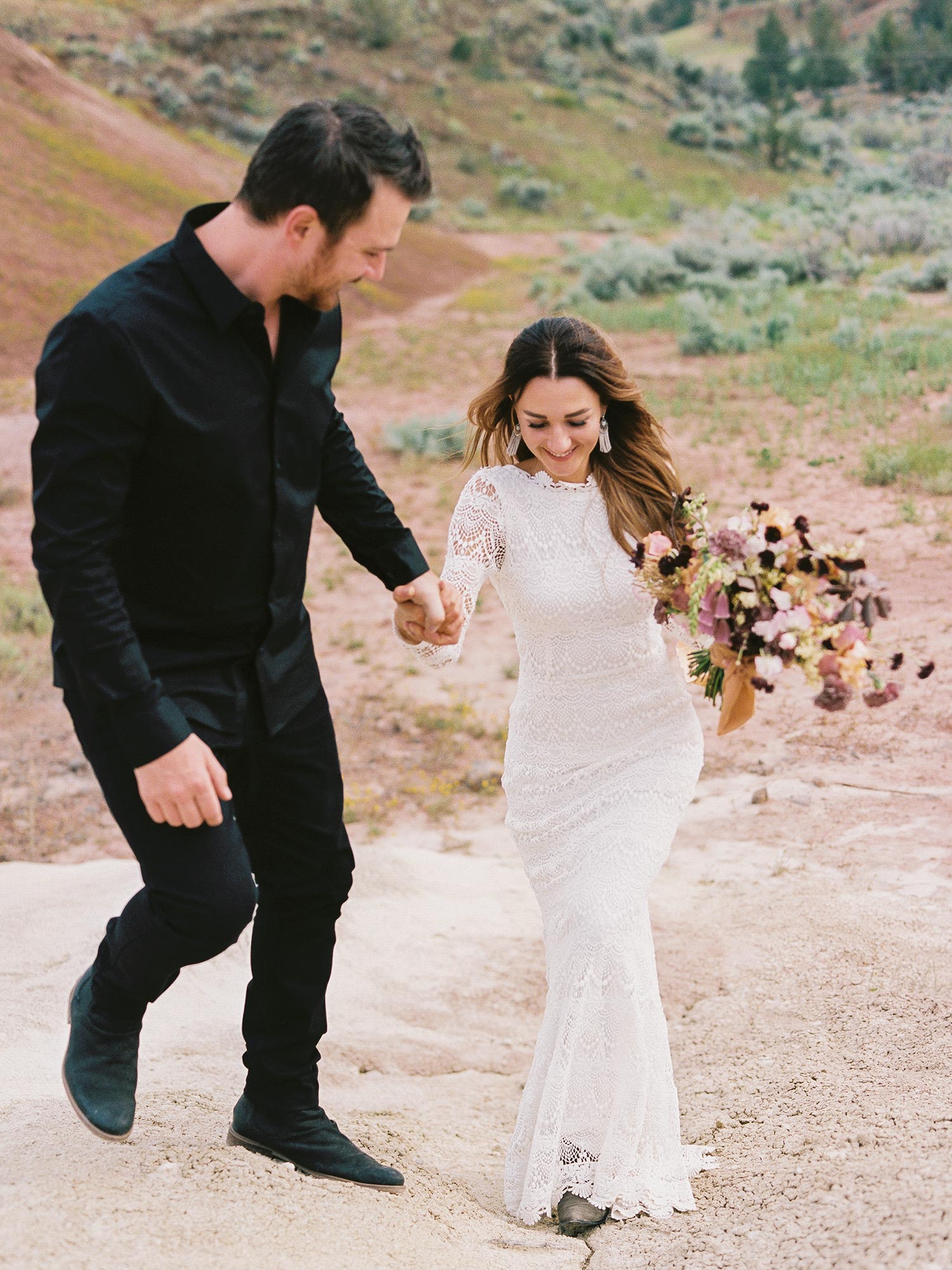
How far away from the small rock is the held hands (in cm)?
381

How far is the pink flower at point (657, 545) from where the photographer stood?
362 centimetres

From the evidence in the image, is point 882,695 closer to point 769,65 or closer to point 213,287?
point 213,287

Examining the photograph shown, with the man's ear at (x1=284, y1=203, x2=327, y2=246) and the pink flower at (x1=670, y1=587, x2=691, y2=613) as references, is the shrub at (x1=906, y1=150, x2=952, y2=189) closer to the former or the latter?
the pink flower at (x1=670, y1=587, x2=691, y2=613)

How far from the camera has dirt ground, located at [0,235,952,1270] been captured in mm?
3084

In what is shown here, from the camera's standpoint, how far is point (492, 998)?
203 inches

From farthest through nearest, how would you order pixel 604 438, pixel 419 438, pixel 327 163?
pixel 419 438, pixel 604 438, pixel 327 163

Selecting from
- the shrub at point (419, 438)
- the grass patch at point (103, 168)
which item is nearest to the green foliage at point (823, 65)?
the grass patch at point (103, 168)

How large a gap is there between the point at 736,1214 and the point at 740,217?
3001cm

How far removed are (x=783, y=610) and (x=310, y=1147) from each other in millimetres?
1751

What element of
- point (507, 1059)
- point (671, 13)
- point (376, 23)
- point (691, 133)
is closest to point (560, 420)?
point (507, 1059)

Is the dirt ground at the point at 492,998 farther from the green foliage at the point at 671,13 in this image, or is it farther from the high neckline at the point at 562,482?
the green foliage at the point at 671,13

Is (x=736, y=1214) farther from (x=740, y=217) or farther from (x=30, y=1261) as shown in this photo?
(x=740, y=217)

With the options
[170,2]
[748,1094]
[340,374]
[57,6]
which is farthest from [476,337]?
[170,2]

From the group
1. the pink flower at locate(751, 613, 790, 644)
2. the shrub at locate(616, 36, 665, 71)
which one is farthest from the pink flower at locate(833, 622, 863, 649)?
the shrub at locate(616, 36, 665, 71)
